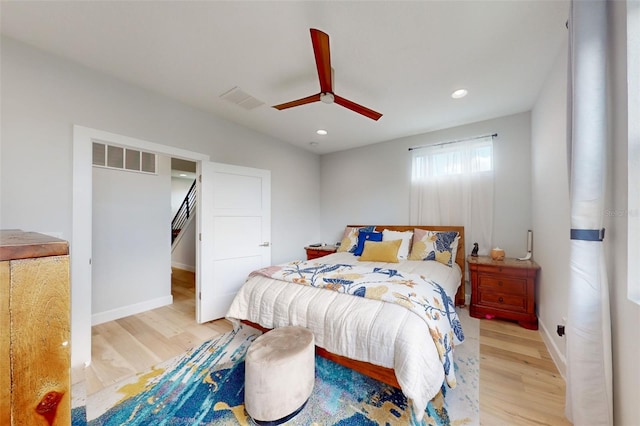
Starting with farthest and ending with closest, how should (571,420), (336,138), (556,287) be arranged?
1. (336,138)
2. (556,287)
3. (571,420)

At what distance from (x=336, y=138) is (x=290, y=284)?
102 inches

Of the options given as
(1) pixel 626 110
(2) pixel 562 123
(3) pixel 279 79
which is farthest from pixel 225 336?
(2) pixel 562 123

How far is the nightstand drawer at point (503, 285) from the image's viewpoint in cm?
265

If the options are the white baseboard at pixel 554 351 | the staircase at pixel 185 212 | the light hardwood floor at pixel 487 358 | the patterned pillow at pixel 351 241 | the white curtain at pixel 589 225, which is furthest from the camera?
the staircase at pixel 185 212

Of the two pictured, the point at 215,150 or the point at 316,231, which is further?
the point at 316,231

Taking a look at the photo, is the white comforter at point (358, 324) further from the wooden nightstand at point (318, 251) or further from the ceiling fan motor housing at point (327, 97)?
the wooden nightstand at point (318, 251)

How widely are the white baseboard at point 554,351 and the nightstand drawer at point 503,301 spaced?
0.21 metres

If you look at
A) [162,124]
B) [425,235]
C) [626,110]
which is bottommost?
[425,235]

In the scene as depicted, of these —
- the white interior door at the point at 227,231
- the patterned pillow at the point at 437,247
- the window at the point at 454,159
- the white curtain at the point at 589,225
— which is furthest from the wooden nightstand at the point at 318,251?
the white curtain at the point at 589,225

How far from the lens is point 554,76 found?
2082mm

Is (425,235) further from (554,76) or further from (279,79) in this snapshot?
(279,79)

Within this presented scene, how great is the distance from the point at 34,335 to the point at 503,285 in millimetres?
3471

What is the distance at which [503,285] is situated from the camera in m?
2.75

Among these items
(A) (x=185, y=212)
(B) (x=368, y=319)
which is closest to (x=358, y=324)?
(B) (x=368, y=319)
